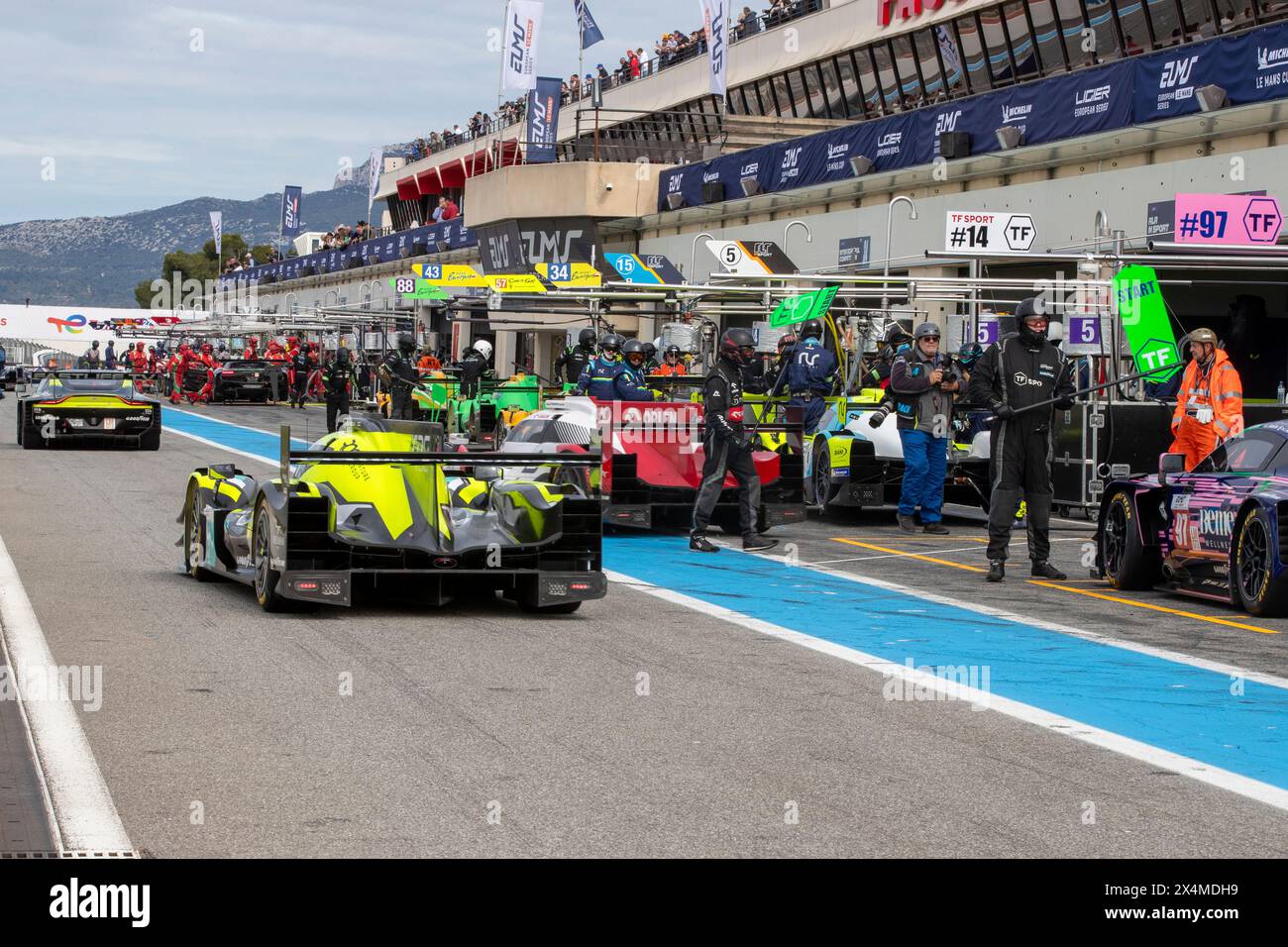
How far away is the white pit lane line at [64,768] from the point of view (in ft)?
19.0

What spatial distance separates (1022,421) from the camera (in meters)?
14.3

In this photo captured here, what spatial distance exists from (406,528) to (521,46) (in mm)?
42106

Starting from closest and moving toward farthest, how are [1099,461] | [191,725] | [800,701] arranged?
[191,725], [800,701], [1099,461]

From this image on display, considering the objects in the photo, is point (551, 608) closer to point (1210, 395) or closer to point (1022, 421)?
point (1022, 421)

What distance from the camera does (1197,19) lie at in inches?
1299

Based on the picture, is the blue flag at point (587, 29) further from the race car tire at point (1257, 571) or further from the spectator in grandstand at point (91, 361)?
the race car tire at point (1257, 571)

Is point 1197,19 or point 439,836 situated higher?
point 1197,19

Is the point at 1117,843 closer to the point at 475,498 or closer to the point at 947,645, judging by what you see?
the point at 947,645

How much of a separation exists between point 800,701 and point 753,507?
7.94 m

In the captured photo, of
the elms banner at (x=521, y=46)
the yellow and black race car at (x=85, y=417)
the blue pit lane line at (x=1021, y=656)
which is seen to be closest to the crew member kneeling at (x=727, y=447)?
the blue pit lane line at (x=1021, y=656)

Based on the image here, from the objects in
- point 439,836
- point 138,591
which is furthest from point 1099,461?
point 439,836

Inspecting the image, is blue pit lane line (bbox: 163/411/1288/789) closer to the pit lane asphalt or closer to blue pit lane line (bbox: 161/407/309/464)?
the pit lane asphalt

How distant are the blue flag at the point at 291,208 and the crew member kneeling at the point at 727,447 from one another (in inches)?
3398
